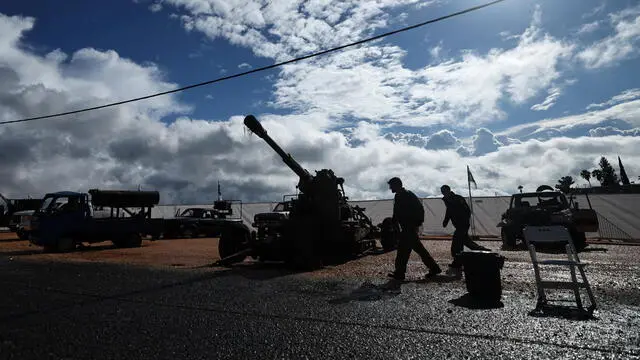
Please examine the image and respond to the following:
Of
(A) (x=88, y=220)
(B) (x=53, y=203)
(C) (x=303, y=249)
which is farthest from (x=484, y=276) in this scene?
(B) (x=53, y=203)

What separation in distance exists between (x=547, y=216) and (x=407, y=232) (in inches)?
313

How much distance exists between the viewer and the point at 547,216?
45.6 ft

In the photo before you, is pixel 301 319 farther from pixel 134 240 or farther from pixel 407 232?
pixel 134 240

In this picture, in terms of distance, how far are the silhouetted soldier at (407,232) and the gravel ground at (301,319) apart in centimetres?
28

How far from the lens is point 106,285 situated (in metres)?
8.09

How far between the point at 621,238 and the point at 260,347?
19948 millimetres

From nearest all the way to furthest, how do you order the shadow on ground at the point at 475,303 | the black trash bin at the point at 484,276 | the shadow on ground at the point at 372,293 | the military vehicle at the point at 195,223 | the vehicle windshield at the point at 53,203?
the shadow on ground at the point at 475,303 → the black trash bin at the point at 484,276 → the shadow on ground at the point at 372,293 → the vehicle windshield at the point at 53,203 → the military vehicle at the point at 195,223

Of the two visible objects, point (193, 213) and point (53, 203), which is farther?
point (193, 213)

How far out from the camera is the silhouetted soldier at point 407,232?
830cm

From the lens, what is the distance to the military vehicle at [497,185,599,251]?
44.7 feet

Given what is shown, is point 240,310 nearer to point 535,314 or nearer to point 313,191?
point 535,314

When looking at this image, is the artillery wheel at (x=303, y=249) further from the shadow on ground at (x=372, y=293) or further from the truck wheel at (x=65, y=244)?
the truck wheel at (x=65, y=244)

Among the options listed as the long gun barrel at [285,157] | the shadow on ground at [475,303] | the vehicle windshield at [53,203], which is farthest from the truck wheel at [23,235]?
the shadow on ground at [475,303]

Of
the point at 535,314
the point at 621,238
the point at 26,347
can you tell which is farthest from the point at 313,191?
the point at 621,238
